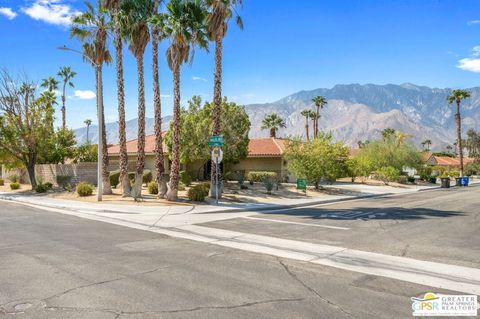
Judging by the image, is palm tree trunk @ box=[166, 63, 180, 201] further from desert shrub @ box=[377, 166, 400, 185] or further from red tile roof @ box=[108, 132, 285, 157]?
desert shrub @ box=[377, 166, 400, 185]

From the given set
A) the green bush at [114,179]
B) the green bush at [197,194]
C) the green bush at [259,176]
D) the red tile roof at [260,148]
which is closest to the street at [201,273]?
the green bush at [197,194]

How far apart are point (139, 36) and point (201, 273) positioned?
58.9 feet

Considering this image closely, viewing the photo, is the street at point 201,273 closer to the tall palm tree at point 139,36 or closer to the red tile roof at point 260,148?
the tall palm tree at point 139,36

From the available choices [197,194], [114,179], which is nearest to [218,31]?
[197,194]

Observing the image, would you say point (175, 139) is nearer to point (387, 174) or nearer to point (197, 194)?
point (197, 194)

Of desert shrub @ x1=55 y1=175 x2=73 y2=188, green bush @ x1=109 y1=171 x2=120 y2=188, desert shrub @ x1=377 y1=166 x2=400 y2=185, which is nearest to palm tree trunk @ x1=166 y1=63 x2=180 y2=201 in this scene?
green bush @ x1=109 y1=171 x2=120 y2=188

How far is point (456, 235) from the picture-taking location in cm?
1280

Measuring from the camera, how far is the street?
20.1 feet

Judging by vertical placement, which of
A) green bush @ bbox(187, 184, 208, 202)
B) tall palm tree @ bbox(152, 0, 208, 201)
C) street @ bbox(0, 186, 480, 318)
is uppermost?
tall palm tree @ bbox(152, 0, 208, 201)

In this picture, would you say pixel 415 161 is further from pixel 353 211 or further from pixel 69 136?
pixel 69 136

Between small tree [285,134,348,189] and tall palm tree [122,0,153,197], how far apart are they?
12.8 m

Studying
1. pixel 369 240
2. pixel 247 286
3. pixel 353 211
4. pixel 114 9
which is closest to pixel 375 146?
pixel 353 211

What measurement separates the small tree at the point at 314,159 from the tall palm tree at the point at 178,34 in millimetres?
12222

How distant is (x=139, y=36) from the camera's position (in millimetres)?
22781
